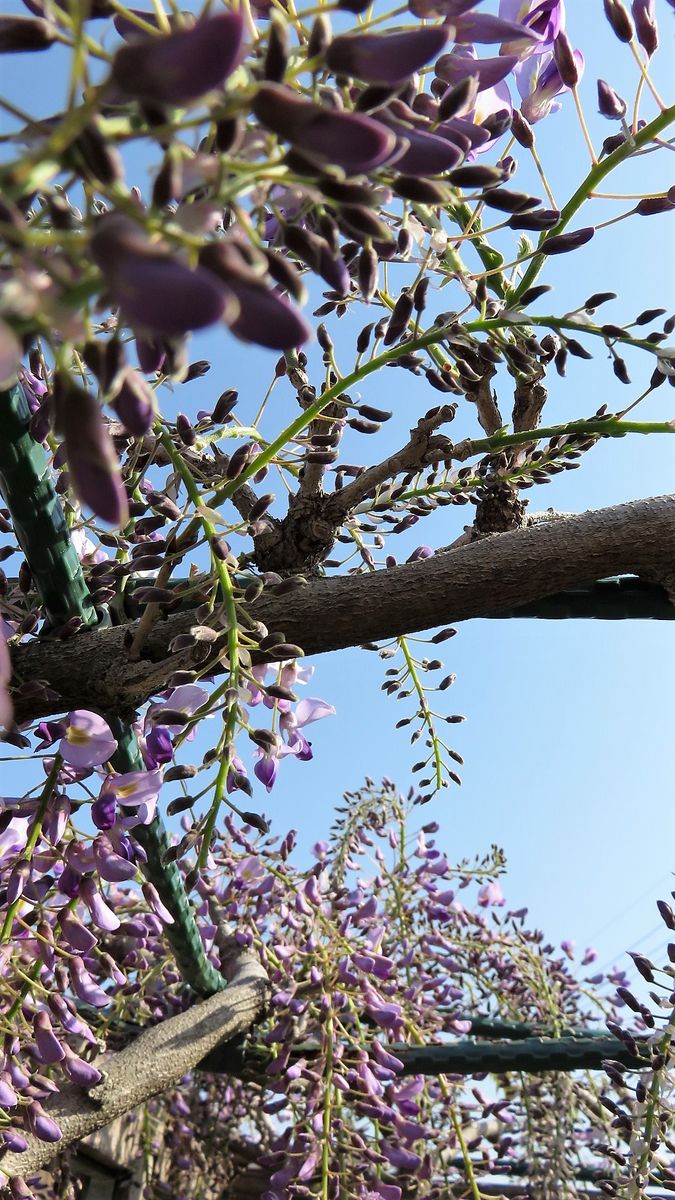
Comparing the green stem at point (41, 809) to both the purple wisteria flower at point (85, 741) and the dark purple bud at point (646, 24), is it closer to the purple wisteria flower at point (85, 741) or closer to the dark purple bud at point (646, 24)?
the purple wisteria flower at point (85, 741)

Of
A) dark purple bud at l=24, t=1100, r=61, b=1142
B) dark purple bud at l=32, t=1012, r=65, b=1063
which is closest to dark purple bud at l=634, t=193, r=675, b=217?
dark purple bud at l=32, t=1012, r=65, b=1063

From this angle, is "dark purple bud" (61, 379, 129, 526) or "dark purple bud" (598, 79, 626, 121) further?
"dark purple bud" (598, 79, 626, 121)

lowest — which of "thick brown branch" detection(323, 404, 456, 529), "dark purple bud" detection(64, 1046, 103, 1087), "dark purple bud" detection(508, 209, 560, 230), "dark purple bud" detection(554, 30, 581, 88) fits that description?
"dark purple bud" detection(64, 1046, 103, 1087)

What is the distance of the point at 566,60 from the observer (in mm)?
657

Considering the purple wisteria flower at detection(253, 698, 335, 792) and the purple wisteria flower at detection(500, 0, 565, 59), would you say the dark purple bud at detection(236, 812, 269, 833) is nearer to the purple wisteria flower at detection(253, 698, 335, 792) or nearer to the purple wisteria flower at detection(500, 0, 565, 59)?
the purple wisteria flower at detection(253, 698, 335, 792)

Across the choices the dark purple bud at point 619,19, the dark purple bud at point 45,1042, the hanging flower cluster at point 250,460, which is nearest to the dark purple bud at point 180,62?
the hanging flower cluster at point 250,460

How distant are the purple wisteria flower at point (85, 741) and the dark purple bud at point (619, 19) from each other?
2.20 ft

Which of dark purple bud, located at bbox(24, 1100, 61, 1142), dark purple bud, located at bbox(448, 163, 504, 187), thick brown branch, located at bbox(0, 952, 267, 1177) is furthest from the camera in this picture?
thick brown branch, located at bbox(0, 952, 267, 1177)

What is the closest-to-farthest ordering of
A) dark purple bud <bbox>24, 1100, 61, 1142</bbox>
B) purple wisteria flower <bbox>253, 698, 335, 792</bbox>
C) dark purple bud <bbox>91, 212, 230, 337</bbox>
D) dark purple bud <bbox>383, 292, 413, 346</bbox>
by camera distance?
dark purple bud <bbox>91, 212, 230, 337</bbox> < dark purple bud <bbox>383, 292, 413, 346</bbox> < purple wisteria flower <bbox>253, 698, 335, 792</bbox> < dark purple bud <bbox>24, 1100, 61, 1142</bbox>

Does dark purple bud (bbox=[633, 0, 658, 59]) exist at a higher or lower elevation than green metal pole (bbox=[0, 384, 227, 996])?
higher

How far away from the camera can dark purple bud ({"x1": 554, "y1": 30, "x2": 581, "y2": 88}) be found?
2.15 ft

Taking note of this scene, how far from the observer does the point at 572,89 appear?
67 centimetres

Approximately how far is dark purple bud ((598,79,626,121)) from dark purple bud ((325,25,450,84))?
424mm

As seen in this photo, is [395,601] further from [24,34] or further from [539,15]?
[24,34]
